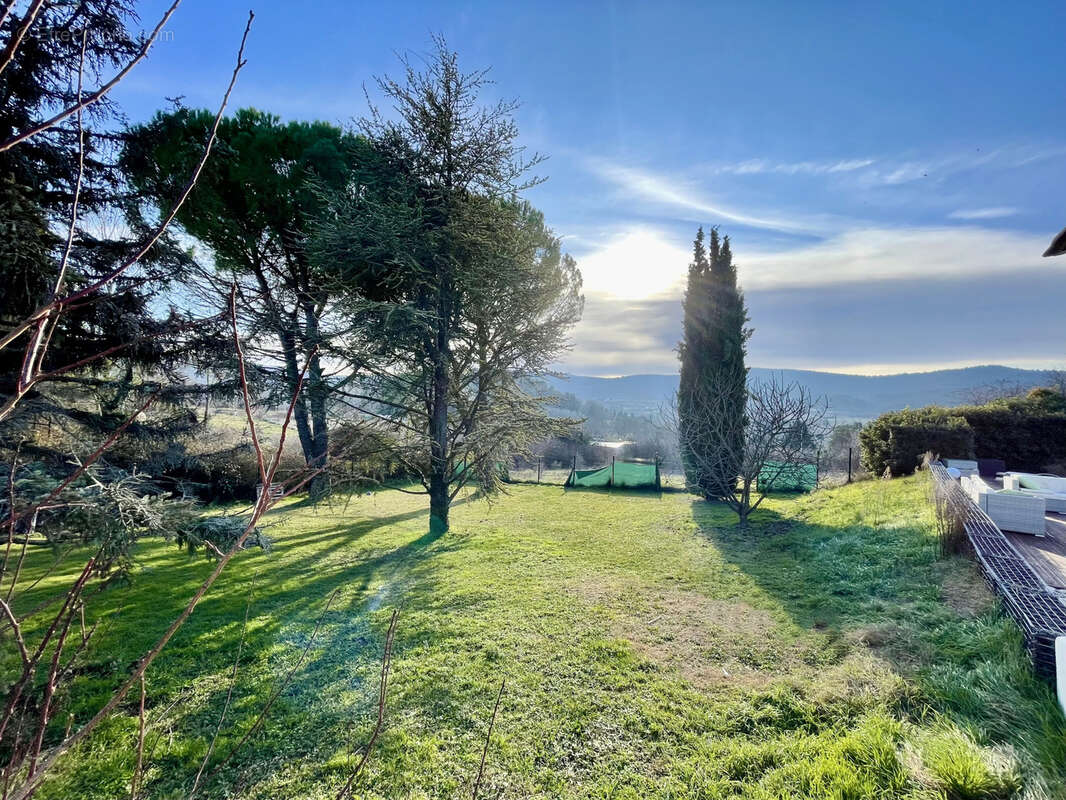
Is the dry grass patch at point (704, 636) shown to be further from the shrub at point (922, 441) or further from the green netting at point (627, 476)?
the green netting at point (627, 476)

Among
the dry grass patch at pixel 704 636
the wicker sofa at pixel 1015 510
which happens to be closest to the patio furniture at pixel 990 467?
the wicker sofa at pixel 1015 510

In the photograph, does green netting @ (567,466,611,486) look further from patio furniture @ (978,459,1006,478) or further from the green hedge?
patio furniture @ (978,459,1006,478)

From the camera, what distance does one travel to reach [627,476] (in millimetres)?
14391

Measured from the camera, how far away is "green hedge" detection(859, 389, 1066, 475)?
10523 mm

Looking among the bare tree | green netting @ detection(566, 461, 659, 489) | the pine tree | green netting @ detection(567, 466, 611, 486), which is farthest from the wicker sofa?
the bare tree

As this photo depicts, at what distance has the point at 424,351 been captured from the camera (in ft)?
25.9

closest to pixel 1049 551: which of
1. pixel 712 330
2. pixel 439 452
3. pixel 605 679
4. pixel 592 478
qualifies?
pixel 605 679

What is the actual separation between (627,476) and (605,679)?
11.0 meters

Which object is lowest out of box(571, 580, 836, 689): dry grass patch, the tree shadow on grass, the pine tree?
box(571, 580, 836, 689): dry grass patch

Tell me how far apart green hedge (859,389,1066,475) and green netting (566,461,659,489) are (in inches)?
226

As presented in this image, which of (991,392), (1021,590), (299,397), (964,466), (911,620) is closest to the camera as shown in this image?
(1021,590)

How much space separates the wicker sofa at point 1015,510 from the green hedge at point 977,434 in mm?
4537

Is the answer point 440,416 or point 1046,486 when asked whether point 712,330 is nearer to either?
point 1046,486

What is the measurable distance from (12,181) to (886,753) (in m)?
7.23
